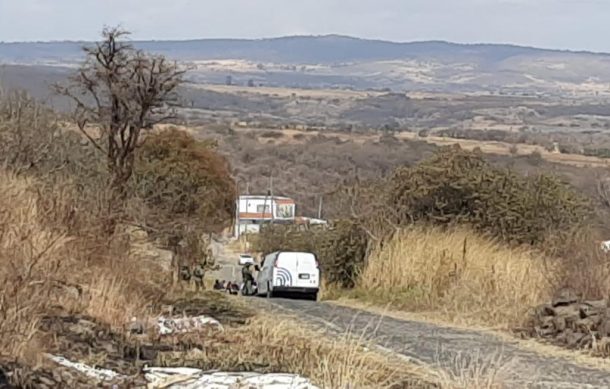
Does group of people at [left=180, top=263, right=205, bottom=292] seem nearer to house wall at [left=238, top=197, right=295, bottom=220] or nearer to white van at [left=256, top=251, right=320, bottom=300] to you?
white van at [left=256, top=251, right=320, bottom=300]

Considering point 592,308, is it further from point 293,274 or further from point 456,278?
point 293,274

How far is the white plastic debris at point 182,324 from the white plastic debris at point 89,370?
225cm

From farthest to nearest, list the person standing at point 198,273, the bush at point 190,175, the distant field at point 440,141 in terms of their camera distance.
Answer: the distant field at point 440,141 < the bush at point 190,175 < the person standing at point 198,273

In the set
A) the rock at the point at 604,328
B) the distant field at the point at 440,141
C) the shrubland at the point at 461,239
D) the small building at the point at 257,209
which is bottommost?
the small building at the point at 257,209

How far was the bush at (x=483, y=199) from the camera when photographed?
27438 mm

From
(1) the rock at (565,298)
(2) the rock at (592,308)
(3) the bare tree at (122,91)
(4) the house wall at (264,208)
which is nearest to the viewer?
(2) the rock at (592,308)

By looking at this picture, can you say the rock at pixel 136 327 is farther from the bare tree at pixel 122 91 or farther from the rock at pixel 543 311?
the bare tree at pixel 122 91

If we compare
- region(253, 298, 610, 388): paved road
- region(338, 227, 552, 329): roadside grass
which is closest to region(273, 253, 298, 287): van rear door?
region(338, 227, 552, 329): roadside grass

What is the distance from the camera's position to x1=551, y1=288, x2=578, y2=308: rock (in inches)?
586

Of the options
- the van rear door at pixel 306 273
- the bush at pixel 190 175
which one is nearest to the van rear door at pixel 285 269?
Result: the van rear door at pixel 306 273

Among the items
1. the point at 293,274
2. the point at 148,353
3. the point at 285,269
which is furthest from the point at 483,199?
the point at 148,353

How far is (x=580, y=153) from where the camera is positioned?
86062 millimetres

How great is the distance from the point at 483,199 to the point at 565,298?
12734 mm

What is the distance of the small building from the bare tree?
5574cm
